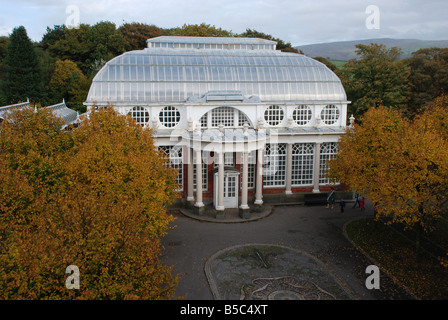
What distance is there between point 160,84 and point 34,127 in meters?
14.0

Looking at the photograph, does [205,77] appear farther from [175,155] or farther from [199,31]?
[199,31]

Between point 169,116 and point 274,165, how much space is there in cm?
1117

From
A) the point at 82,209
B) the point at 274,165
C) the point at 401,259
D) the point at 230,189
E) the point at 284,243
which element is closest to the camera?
the point at 82,209

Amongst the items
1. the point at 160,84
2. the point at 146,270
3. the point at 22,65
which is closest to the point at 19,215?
the point at 146,270

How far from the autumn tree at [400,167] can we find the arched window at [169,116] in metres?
15.5

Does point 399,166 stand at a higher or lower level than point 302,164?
higher

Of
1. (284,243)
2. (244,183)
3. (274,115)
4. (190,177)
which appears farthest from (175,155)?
(284,243)

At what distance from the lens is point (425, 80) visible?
172 feet

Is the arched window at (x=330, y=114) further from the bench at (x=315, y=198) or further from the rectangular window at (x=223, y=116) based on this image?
the rectangular window at (x=223, y=116)

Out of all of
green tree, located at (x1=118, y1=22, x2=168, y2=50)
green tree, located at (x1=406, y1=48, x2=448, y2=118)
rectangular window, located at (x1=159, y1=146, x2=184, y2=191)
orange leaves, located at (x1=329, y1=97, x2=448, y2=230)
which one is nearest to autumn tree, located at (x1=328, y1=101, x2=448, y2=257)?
orange leaves, located at (x1=329, y1=97, x2=448, y2=230)

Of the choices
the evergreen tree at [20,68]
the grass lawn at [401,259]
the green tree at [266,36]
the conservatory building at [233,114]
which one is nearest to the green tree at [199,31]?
the green tree at [266,36]

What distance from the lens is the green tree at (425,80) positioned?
2035 inches

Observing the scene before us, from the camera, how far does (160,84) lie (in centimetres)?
3494

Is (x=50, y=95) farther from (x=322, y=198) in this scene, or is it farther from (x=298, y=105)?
(x=322, y=198)
